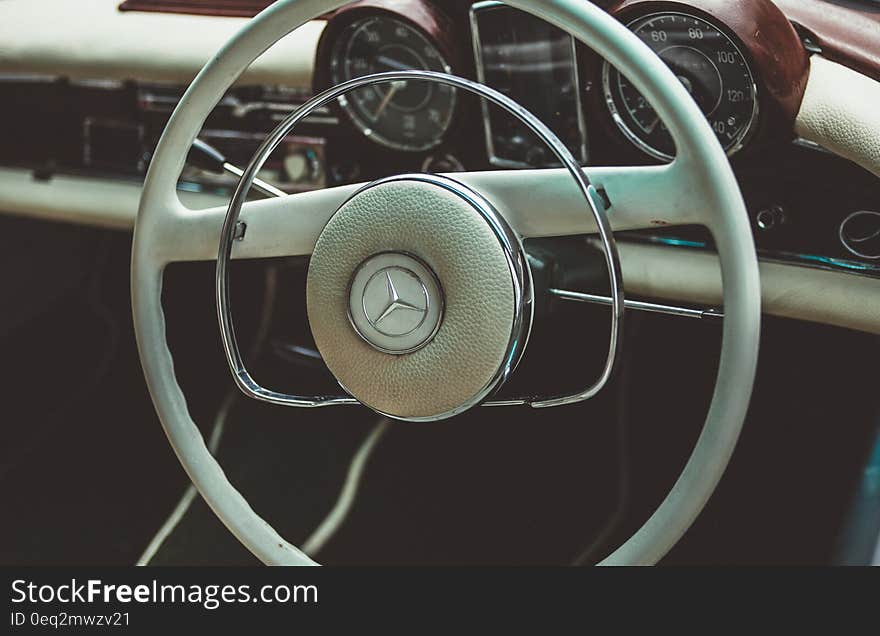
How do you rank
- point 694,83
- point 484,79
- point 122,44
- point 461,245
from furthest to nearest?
point 122,44, point 484,79, point 694,83, point 461,245

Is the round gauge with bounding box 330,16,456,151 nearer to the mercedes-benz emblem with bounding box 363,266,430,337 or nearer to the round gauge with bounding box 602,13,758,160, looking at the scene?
the round gauge with bounding box 602,13,758,160

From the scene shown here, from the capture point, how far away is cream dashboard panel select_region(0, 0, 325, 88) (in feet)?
4.40

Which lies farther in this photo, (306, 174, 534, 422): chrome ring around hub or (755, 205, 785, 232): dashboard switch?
(755, 205, 785, 232): dashboard switch

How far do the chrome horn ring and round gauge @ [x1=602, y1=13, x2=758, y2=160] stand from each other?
207 millimetres

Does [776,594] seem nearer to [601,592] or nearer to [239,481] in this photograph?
[601,592]

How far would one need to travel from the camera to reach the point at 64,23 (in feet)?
4.89

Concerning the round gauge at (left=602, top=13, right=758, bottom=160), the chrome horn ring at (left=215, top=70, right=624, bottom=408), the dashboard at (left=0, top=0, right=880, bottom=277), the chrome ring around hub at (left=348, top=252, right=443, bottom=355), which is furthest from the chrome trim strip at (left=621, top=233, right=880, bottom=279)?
the chrome ring around hub at (left=348, top=252, right=443, bottom=355)

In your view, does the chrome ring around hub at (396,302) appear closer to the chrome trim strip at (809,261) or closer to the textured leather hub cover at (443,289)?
the textured leather hub cover at (443,289)

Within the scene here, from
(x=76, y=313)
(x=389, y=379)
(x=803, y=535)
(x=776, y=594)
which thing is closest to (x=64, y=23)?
(x=76, y=313)

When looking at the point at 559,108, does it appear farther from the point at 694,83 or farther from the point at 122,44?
the point at 122,44

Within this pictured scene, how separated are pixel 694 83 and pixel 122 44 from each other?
→ 0.94 meters

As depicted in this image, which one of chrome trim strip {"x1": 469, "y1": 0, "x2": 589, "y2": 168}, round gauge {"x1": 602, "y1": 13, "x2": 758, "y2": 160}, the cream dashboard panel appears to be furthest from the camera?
the cream dashboard panel

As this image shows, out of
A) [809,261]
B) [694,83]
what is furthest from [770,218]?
[694,83]

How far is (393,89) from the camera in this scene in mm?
1230
